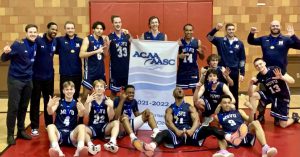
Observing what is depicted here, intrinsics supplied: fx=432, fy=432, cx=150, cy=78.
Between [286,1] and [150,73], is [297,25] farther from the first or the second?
[150,73]

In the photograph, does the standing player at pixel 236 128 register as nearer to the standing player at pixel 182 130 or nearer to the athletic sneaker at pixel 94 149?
the standing player at pixel 182 130

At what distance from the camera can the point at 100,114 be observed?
6582mm

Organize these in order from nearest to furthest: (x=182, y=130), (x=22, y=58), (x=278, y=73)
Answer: (x=182, y=130) → (x=22, y=58) → (x=278, y=73)

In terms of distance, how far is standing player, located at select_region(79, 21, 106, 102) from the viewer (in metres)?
7.30

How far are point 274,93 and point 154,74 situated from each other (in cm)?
217

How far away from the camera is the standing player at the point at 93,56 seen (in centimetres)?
730

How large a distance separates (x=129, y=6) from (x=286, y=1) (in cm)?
386

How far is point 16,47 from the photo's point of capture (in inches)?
255

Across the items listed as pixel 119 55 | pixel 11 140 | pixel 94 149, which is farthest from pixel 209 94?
pixel 11 140

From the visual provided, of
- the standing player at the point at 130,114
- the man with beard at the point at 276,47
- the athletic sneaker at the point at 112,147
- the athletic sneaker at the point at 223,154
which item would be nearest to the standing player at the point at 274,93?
the man with beard at the point at 276,47

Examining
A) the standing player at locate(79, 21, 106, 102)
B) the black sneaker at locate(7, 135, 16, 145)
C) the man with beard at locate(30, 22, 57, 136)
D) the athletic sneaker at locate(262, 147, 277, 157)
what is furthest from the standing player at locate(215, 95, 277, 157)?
the black sneaker at locate(7, 135, 16, 145)

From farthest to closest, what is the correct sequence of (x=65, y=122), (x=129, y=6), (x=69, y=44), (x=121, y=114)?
1. (x=129, y=6)
2. (x=69, y=44)
3. (x=121, y=114)
4. (x=65, y=122)

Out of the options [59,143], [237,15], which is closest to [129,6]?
[237,15]

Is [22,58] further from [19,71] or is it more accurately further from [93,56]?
[93,56]
